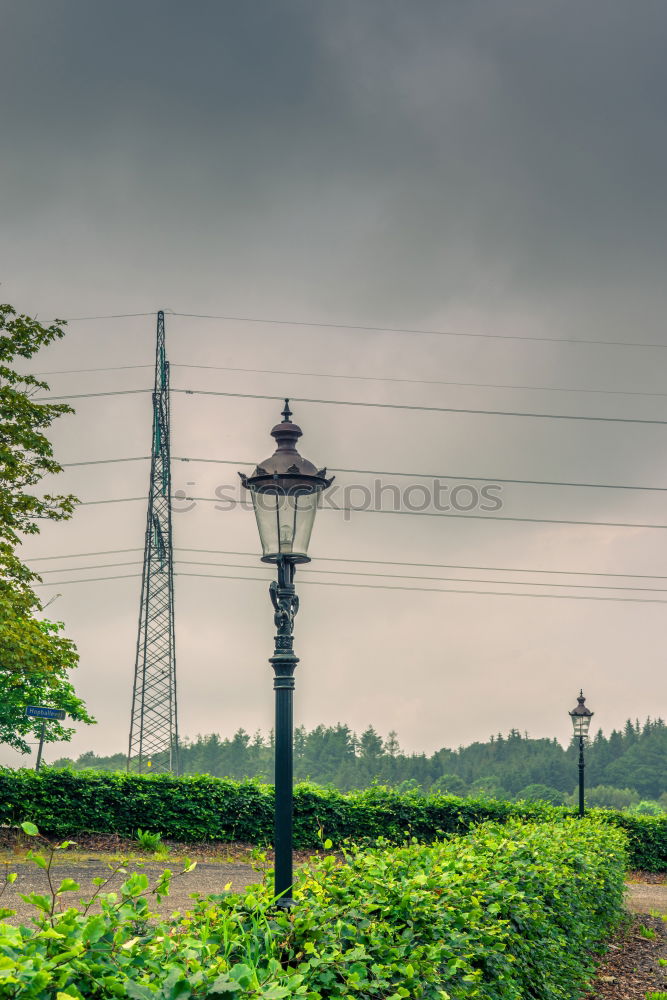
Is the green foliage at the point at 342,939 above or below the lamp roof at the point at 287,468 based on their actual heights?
below

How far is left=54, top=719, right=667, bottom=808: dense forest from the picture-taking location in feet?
354

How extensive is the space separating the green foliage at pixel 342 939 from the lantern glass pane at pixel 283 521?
219cm

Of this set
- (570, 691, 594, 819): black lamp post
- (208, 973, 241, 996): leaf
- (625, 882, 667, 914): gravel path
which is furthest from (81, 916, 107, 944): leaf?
(570, 691, 594, 819): black lamp post

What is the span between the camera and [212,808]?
68.1ft

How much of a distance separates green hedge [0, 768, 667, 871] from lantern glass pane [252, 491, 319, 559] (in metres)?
14.4

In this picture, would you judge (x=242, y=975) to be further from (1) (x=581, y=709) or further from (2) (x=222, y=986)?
(1) (x=581, y=709)

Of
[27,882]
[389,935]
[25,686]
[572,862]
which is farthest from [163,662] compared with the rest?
[389,935]

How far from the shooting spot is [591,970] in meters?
8.70

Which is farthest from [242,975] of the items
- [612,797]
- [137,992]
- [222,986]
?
[612,797]

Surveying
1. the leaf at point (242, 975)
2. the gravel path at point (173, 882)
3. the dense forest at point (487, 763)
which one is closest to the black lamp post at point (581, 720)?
the gravel path at point (173, 882)

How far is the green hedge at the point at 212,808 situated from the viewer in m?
19.9

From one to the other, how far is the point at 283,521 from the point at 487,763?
122924mm

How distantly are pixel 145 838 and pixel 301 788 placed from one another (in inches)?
712

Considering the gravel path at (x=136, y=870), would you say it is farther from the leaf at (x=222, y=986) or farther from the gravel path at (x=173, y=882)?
the leaf at (x=222, y=986)
